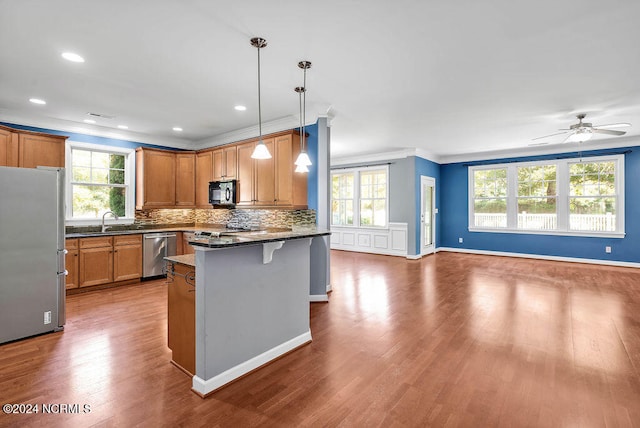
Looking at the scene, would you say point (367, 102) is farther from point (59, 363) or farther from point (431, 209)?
point (431, 209)

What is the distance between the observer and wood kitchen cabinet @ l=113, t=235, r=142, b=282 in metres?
4.96

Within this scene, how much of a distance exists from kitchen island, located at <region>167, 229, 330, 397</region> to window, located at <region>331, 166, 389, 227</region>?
5598 mm

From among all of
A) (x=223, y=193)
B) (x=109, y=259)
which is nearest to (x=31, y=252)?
(x=109, y=259)

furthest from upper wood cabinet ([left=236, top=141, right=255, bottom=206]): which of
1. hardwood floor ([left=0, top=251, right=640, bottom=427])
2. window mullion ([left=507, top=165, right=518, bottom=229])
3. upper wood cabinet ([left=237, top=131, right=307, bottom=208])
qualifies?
window mullion ([left=507, top=165, right=518, bottom=229])

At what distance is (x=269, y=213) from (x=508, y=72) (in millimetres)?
3893

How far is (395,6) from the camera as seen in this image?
7.02ft

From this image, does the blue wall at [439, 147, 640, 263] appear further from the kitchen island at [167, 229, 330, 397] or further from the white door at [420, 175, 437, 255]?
the kitchen island at [167, 229, 330, 397]

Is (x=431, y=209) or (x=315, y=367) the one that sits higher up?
(x=431, y=209)

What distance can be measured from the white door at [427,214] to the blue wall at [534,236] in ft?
1.91

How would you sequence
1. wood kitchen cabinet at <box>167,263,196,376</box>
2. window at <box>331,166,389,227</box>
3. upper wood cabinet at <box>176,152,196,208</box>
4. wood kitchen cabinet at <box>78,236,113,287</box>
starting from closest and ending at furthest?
wood kitchen cabinet at <box>167,263,196,376</box> < wood kitchen cabinet at <box>78,236,113,287</box> < upper wood cabinet at <box>176,152,196,208</box> < window at <box>331,166,389,227</box>

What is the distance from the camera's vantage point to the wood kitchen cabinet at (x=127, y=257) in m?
4.96

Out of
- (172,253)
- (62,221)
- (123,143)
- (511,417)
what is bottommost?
(511,417)

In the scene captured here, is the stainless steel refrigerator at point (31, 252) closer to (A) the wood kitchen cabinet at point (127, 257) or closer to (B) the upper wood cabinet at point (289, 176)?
(A) the wood kitchen cabinet at point (127, 257)

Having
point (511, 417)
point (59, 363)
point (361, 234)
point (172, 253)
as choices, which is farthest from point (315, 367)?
point (361, 234)
